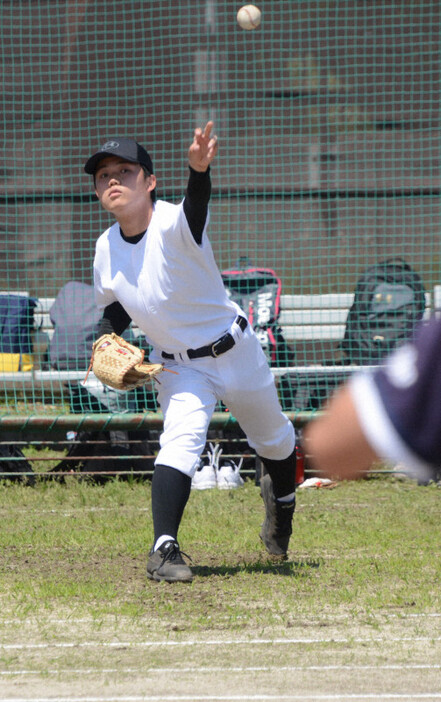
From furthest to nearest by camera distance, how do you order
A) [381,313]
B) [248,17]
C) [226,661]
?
[248,17]
[381,313]
[226,661]

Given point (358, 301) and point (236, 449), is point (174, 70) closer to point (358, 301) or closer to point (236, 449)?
point (358, 301)

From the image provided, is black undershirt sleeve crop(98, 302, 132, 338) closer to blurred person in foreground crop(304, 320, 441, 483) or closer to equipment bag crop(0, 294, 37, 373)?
blurred person in foreground crop(304, 320, 441, 483)

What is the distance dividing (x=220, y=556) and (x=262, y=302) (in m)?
4.08

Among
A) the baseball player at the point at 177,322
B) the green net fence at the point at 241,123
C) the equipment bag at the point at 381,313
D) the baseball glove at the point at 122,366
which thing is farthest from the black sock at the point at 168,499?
the green net fence at the point at 241,123

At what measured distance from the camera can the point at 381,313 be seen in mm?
8742

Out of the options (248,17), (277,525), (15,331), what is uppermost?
(248,17)

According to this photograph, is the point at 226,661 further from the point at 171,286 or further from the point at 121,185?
the point at 121,185

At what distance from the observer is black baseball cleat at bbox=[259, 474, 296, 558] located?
487cm

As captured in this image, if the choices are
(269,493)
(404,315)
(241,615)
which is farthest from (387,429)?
(404,315)

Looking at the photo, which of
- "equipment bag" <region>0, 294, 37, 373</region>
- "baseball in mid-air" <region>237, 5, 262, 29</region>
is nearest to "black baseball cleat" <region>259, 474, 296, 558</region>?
"equipment bag" <region>0, 294, 37, 373</region>

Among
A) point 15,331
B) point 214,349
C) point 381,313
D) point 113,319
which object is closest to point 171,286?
point 214,349

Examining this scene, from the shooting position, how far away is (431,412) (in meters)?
1.94

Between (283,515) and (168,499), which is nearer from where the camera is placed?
(168,499)

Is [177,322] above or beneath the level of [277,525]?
above
